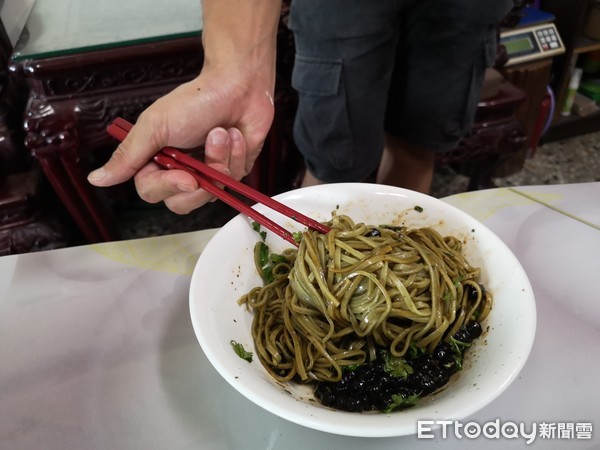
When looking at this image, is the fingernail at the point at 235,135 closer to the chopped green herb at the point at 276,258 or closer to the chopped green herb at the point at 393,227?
the chopped green herb at the point at 276,258

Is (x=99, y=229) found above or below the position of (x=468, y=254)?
below

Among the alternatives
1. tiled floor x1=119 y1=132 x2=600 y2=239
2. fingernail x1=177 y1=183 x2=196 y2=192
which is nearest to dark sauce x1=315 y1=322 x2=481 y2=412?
fingernail x1=177 y1=183 x2=196 y2=192

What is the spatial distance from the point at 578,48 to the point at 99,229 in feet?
9.57

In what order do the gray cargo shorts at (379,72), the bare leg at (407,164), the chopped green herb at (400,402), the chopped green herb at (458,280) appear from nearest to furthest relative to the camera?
the chopped green herb at (400,402) < the chopped green herb at (458,280) < the gray cargo shorts at (379,72) < the bare leg at (407,164)

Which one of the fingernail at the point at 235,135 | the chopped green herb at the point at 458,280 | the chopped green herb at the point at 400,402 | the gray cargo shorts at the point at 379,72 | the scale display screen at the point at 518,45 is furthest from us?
the scale display screen at the point at 518,45

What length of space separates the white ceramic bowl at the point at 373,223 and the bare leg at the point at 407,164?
3.35 feet

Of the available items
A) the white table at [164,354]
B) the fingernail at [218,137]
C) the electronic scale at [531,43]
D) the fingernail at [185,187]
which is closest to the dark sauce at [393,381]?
the white table at [164,354]

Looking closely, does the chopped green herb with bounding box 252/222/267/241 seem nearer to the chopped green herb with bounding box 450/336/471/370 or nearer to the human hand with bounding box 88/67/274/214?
the human hand with bounding box 88/67/274/214

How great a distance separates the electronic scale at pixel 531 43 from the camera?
2.67 m

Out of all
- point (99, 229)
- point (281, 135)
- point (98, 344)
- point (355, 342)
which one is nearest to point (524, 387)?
point (355, 342)

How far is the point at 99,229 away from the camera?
2.27 meters

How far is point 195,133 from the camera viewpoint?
1.19 m

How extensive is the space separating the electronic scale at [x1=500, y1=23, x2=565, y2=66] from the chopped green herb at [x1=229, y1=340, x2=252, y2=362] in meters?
2.38

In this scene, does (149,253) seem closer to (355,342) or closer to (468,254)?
(355,342)
